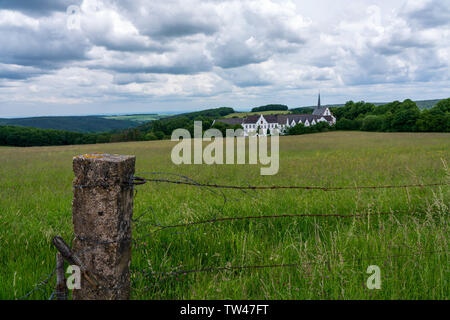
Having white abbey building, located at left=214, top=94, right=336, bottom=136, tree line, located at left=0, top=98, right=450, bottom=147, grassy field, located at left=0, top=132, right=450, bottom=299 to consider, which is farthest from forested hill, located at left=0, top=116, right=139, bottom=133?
grassy field, located at left=0, top=132, right=450, bottom=299

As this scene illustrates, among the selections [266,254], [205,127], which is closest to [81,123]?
[205,127]

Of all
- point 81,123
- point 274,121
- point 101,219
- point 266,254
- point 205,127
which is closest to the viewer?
point 101,219

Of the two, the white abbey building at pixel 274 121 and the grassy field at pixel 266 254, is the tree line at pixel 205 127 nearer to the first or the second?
the white abbey building at pixel 274 121

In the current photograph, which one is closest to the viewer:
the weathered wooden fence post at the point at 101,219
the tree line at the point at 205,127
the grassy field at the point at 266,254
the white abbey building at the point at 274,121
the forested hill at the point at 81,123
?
the weathered wooden fence post at the point at 101,219

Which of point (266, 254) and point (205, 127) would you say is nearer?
point (266, 254)

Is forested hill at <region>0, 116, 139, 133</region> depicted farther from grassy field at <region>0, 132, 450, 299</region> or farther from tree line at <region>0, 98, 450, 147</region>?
grassy field at <region>0, 132, 450, 299</region>

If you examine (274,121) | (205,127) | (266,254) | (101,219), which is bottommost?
(266,254)

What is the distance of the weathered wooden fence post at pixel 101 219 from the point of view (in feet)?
7.11

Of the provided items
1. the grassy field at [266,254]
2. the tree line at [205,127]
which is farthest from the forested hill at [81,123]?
the grassy field at [266,254]

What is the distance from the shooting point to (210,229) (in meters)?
4.10

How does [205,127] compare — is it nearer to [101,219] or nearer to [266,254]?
[266,254]

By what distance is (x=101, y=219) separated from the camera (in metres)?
2.18

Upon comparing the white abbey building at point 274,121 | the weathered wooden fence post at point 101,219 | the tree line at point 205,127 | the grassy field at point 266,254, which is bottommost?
the grassy field at point 266,254
